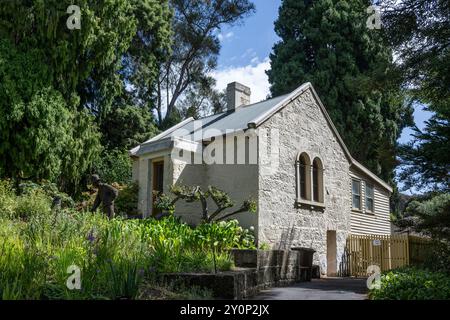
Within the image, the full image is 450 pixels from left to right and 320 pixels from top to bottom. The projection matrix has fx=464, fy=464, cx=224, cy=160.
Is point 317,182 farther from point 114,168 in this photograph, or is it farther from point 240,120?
point 114,168

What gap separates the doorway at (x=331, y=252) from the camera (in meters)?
16.9

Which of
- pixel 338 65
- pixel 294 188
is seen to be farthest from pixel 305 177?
pixel 338 65

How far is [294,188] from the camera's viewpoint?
15.2m

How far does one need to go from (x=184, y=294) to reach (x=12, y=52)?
1210 cm

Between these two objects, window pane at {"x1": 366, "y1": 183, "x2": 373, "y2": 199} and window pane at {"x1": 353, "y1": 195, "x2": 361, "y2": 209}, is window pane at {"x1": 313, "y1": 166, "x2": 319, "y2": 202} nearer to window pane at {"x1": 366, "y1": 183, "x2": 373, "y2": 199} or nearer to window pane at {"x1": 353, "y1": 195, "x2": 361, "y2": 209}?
window pane at {"x1": 353, "y1": 195, "x2": 361, "y2": 209}

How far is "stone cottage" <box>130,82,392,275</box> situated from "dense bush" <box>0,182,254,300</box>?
340 cm

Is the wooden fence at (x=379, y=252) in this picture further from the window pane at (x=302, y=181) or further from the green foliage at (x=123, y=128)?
the green foliage at (x=123, y=128)

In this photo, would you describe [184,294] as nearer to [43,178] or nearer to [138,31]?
[43,178]

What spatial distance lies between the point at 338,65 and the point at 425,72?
16.6m

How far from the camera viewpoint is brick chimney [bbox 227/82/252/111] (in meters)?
18.5

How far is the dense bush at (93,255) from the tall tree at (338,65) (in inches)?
643

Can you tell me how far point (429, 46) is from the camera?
9.97 meters
